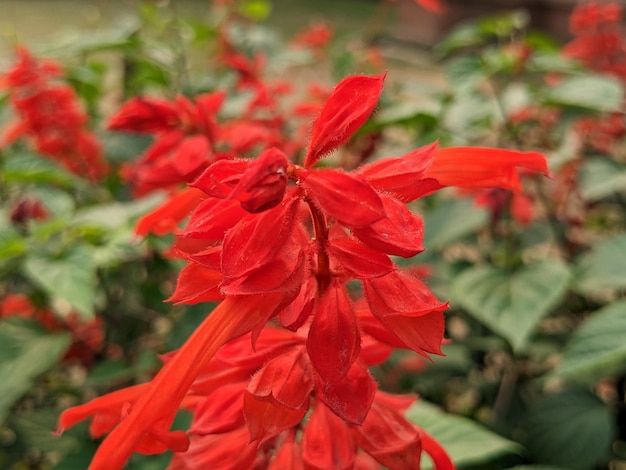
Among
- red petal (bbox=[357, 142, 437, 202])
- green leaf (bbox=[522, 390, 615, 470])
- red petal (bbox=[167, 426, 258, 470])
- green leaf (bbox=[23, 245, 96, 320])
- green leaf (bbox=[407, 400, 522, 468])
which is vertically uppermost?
red petal (bbox=[357, 142, 437, 202])

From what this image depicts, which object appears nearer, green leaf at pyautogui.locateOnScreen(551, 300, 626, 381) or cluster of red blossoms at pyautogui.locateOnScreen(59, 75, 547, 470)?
cluster of red blossoms at pyautogui.locateOnScreen(59, 75, 547, 470)

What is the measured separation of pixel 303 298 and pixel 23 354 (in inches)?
24.6

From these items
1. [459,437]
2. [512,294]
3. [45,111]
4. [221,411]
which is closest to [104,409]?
[221,411]

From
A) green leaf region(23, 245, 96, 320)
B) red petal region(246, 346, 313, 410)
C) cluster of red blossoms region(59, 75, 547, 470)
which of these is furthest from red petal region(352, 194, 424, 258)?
green leaf region(23, 245, 96, 320)

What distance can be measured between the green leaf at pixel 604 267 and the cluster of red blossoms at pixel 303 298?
557 mm

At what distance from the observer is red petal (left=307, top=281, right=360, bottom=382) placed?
1.37ft

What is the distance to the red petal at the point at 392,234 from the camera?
0.39 m

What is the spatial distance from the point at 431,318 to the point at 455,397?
3.45 feet

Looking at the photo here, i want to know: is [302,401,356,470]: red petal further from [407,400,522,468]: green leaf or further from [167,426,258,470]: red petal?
[407,400,522,468]: green leaf

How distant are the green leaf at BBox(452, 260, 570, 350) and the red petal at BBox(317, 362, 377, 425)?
47cm

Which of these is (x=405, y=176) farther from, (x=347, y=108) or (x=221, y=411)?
(x=221, y=411)

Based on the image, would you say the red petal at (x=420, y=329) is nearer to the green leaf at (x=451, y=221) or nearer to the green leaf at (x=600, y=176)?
the green leaf at (x=451, y=221)

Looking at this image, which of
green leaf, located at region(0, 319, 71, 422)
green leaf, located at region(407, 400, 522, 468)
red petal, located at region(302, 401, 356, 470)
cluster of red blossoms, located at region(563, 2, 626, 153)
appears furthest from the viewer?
cluster of red blossoms, located at region(563, 2, 626, 153)

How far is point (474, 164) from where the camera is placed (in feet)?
1.52
